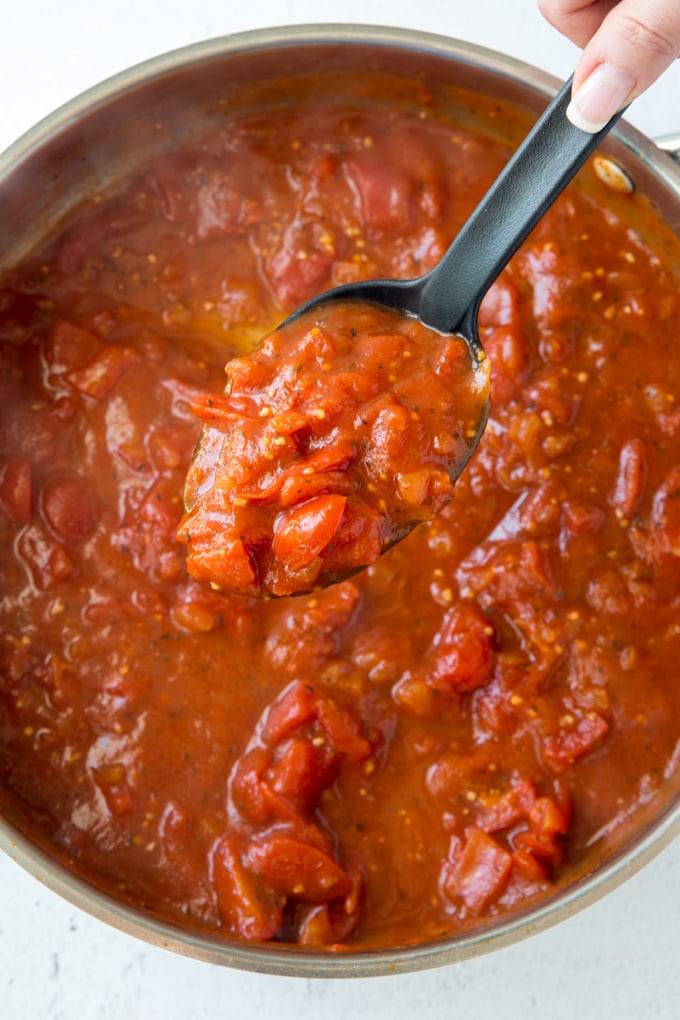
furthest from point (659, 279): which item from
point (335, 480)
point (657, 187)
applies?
point (335, 480)

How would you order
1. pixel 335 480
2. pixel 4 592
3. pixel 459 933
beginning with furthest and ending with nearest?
pixel 4 592, pixel 459 933, pixel 335 480

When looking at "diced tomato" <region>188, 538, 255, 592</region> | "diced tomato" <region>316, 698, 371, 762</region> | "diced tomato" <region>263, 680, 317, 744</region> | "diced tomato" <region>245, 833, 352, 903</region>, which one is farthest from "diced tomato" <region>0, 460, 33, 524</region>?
"diced tomato" <region>245, 833, 352, 903</region>

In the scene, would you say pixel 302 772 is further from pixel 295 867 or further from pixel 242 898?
pixel 242 898

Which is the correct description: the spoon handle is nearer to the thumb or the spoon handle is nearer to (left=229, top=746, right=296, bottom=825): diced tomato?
the thumb

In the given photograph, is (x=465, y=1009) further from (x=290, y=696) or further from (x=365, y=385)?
(x=365, y=385)

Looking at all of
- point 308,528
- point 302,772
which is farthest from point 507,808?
point 308,528

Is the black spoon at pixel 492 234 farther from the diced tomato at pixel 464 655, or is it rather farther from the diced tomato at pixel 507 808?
the diced tomato at pixel 507 808
